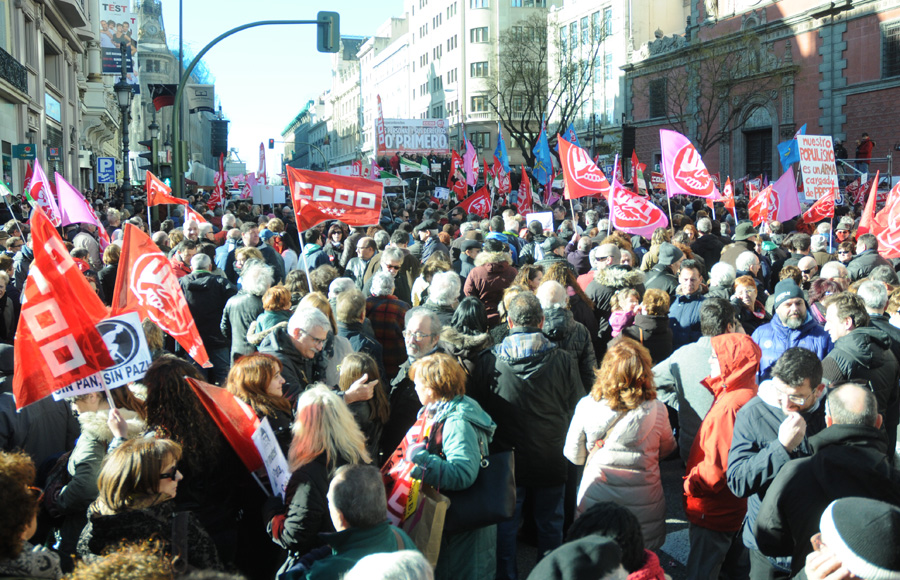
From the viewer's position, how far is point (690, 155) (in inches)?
445

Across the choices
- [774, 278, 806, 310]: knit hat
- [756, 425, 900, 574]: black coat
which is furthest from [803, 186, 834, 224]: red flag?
[756, 425, 900, 574]: black coat

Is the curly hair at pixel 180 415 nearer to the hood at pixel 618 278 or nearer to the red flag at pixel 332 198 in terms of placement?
the red flag at pixel 332 198

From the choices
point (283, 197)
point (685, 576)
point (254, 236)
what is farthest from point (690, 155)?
point (283, 197)

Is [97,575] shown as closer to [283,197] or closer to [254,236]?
[254,236]

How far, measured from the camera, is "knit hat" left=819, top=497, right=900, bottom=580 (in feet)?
7.38

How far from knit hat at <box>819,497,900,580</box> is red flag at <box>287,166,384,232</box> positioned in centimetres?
605

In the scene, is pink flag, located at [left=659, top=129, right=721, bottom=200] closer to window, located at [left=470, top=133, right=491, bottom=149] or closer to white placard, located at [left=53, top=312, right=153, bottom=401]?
white placard, located at [left=53, top=312, right=153, bottom=401]

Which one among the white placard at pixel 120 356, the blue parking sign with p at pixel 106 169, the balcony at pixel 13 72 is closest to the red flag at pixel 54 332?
the white placard at pixel 120 356

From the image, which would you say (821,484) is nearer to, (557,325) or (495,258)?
→ (557,325)

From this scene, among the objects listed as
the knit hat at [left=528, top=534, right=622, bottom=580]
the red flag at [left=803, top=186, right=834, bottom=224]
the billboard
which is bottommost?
the knit hat at [left=528, top=534, right=622, bottom=580]

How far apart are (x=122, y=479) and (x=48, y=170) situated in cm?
2666

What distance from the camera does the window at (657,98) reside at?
43188 millimetres

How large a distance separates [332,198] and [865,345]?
16.4 feet

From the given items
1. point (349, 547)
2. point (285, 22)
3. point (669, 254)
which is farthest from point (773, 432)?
point (285, 22)
